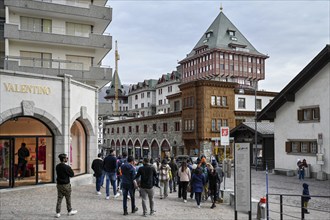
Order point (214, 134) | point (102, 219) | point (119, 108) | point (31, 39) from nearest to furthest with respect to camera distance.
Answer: point (102, 219), point (31, 39), point (214, 134), point (119, 108)

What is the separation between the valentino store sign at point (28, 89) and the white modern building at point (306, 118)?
1921 cm

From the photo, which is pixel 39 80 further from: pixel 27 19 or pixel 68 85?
pixel 27 19

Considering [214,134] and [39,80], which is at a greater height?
[39,80]

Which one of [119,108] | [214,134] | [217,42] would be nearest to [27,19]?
[214,134]

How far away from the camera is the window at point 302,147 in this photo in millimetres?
28438

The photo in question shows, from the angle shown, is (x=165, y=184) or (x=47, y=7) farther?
(x=47, y=7)

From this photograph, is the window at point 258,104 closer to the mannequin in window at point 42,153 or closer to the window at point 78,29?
the window at point 78,29

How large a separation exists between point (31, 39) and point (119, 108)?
3742 inches

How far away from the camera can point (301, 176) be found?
26953 mm

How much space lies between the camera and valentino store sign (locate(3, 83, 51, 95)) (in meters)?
16.5

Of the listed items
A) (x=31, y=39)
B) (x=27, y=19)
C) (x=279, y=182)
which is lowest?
(x=279, y=182)

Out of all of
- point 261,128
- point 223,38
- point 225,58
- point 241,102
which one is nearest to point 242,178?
point 261,128

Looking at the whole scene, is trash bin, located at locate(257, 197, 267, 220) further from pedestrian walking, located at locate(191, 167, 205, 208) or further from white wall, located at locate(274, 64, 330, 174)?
white wall, located at locate(274, 64, 330, 174)

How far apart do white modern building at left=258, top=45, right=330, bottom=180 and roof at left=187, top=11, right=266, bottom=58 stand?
2156 inches
